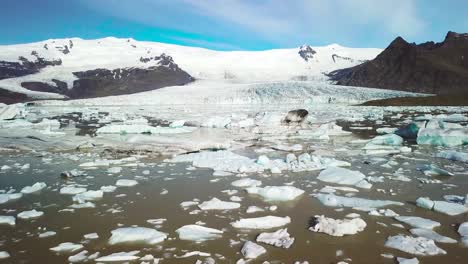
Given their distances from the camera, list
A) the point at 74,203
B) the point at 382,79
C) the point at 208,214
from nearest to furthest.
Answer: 1. the point at 208,214
2. the point at 74,203
3. the point at 382,79

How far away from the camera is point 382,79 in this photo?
290 ft

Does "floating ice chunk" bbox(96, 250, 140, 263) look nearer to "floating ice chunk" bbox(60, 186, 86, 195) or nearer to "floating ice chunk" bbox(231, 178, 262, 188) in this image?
"floating ice chunk" bbox(60, 186, 86, 195)

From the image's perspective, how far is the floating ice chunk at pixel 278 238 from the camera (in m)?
2.73

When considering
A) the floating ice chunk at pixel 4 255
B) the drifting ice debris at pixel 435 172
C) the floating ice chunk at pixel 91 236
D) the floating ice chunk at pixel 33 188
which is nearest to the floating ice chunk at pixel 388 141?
the drifting ice debris at pixel 435 172

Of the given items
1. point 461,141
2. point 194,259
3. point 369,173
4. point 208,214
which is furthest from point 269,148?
point 194,259

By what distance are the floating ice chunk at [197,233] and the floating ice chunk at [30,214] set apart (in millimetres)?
1381

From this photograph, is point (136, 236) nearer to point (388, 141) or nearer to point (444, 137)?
point (388, 141)

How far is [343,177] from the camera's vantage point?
480 cm

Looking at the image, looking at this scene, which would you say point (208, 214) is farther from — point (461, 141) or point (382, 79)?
point (382, 79)

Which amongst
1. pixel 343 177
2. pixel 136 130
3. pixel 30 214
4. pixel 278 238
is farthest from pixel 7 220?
pixel 136 130

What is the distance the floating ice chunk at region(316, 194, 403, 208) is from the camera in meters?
3.70

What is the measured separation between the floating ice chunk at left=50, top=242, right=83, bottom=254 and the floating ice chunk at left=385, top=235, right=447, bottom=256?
216 cm

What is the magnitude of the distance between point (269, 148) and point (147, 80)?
130170 mm

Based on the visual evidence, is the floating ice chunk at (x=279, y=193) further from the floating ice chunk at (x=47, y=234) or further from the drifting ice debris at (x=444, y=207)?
the floating ice chunk at (x=47, y=234)
